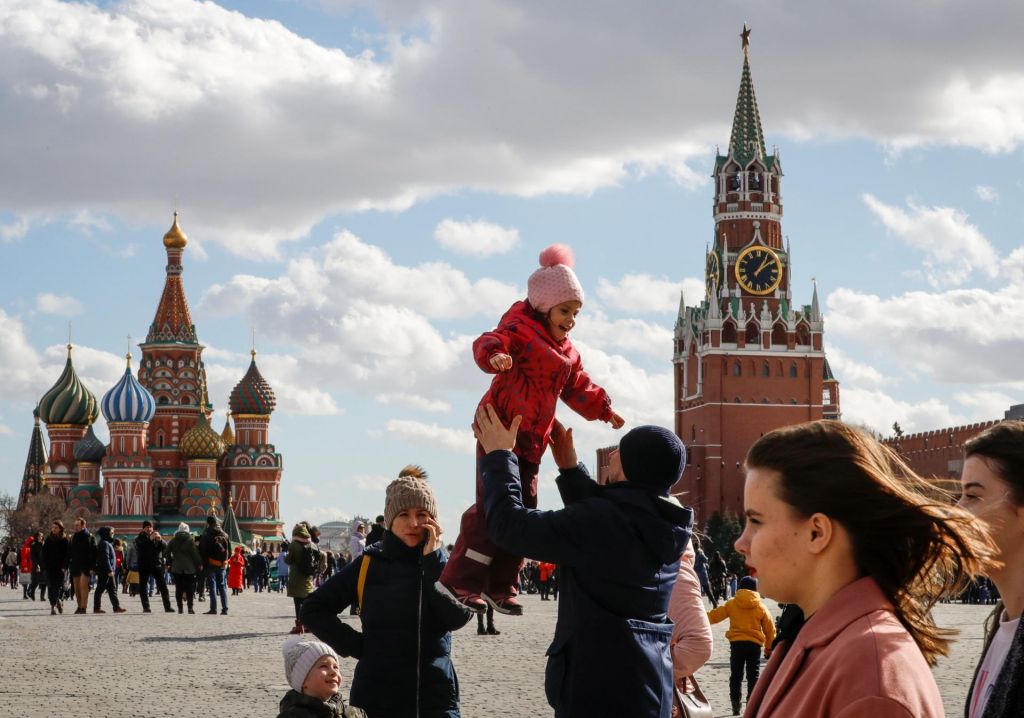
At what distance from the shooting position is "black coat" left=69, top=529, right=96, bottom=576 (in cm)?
2025

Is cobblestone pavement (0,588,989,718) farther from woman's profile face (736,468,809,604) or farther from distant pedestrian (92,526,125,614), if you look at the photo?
woman's profile face (736,468,809,604)

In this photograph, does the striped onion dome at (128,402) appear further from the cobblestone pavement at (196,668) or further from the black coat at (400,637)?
the black coat at (400,637)

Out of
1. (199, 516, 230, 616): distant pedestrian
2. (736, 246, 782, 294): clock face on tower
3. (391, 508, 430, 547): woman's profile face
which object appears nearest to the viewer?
(391, 508, 430, 547): woman's profile face

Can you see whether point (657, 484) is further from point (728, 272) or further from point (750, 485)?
point (728, 272)

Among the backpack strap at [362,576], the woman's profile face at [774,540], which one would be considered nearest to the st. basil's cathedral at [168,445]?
the backpack strap at [362,576]

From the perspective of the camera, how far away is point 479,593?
4.46 meters

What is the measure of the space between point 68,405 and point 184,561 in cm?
7757

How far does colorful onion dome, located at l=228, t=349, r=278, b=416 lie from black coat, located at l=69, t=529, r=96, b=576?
7120cm

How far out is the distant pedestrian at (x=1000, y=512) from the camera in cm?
316

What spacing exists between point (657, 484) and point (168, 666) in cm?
912

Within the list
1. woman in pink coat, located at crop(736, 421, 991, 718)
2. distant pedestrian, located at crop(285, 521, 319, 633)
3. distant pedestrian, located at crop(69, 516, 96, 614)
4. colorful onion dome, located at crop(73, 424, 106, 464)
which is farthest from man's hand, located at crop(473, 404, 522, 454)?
colorful onion dome, located at crop(73, 424, 106, 464)

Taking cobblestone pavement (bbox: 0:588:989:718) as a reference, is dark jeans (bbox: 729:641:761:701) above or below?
above

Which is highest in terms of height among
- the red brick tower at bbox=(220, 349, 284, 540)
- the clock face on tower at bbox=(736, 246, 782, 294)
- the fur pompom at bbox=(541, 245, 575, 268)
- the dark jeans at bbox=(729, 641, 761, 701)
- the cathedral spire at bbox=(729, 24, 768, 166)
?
the cathedral spire at bbox=(729, 24, 768, 166)

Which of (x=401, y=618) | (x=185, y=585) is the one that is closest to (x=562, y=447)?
(x=401, y=618)
